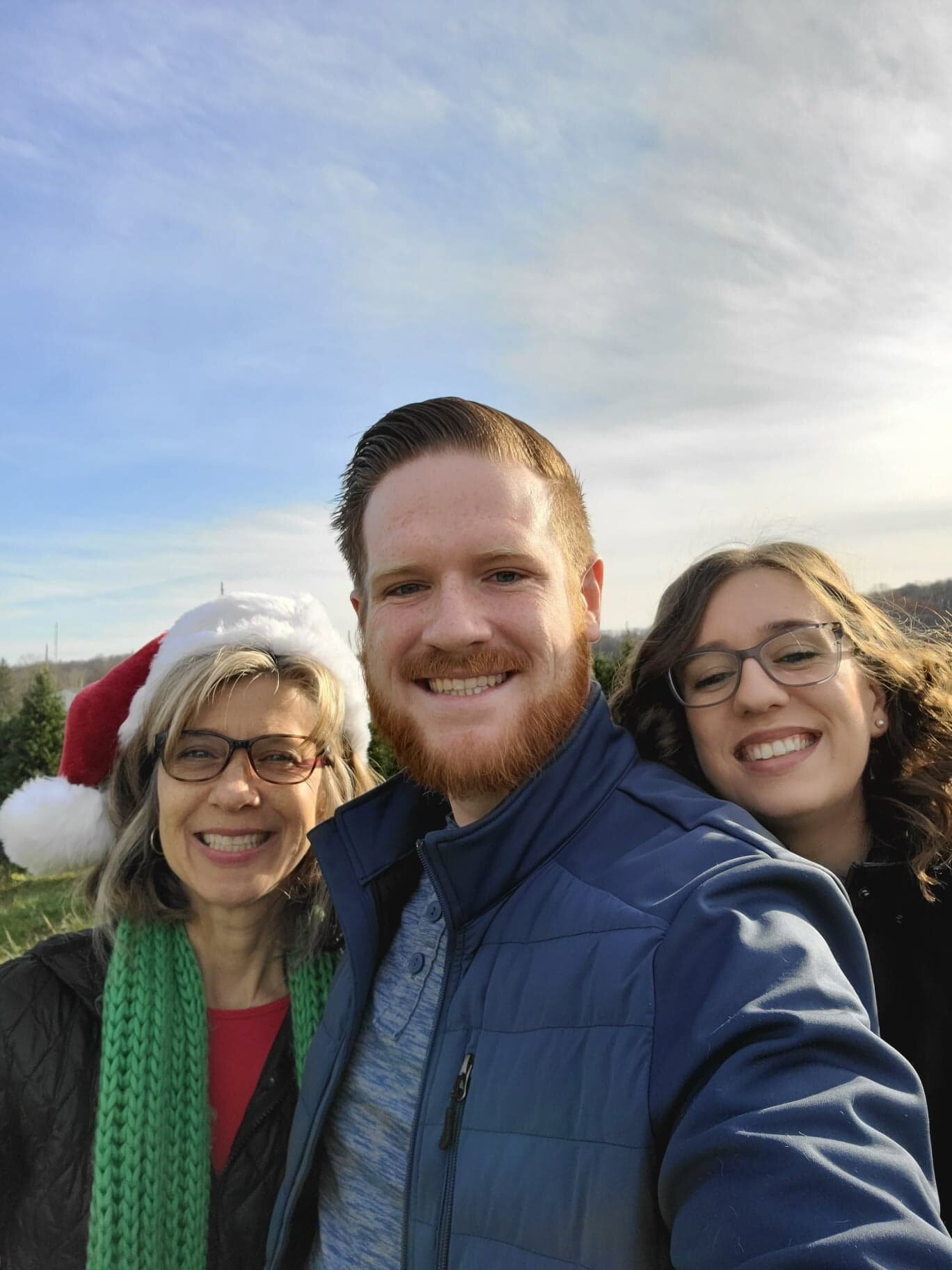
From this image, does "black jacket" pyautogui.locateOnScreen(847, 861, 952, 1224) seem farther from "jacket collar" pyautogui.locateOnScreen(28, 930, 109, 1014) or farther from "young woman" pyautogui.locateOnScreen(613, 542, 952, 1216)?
"jacket collar" pyautogui.locateOnScreen(28, 930, 109, 1014)

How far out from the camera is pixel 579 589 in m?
2.06

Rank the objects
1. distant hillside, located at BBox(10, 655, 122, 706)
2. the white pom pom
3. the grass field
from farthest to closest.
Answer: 1. distant hillside, located at BBox(10, 655, 122, 706)
2. the grass field
3. the white pom pom

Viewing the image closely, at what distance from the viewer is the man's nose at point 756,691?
215cm

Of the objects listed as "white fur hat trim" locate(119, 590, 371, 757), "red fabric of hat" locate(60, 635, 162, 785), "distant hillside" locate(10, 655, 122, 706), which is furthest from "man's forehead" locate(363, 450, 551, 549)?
"distant hillside" locate(10, 655, 122, 706)

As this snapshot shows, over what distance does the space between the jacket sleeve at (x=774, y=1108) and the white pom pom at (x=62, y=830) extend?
7.20 feet

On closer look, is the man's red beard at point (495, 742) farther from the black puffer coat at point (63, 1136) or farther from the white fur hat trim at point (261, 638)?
the black puffer coat at point (63, 1136)

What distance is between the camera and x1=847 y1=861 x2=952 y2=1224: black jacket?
1913mm

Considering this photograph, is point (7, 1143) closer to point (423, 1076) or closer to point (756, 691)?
point (423, 1076)

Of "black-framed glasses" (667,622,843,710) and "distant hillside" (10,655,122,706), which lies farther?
"distant hillside" (10,655,122,706)

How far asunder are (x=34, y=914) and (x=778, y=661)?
1176cm

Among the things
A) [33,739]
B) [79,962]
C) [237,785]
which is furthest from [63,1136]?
[33,739]

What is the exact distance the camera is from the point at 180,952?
2.63 m

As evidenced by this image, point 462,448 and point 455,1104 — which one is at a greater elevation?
point 462,448

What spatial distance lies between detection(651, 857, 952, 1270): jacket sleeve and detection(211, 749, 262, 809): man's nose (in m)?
1.59
